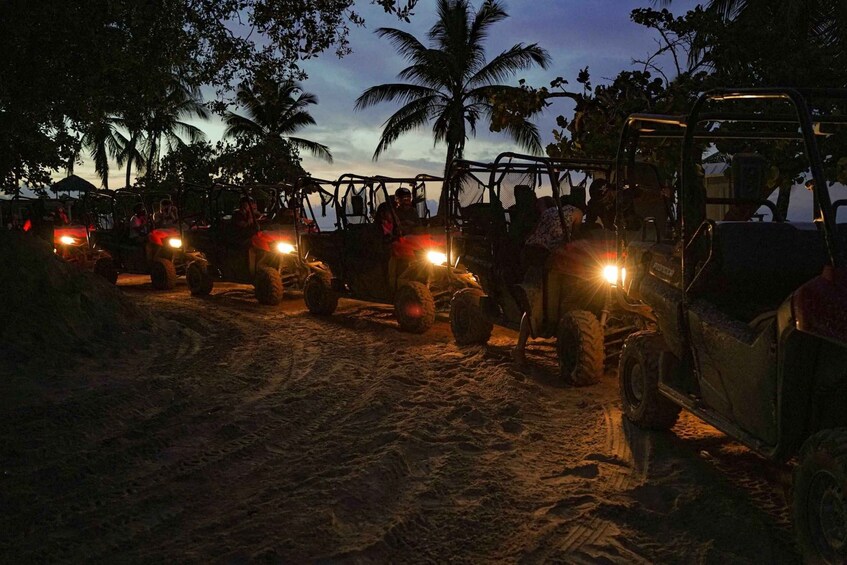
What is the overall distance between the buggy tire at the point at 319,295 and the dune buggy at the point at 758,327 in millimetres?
6640

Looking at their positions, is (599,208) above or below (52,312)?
above

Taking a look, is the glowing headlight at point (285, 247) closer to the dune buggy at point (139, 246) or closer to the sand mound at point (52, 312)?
the dune buggy at point (139, 246)

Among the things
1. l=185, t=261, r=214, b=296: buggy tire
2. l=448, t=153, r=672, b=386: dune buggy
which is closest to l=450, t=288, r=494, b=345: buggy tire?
l=448, t=153, r=672, b=386: dune buggy

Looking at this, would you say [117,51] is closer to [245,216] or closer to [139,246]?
[245,216]

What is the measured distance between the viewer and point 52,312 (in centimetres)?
877

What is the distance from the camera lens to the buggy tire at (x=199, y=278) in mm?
14828

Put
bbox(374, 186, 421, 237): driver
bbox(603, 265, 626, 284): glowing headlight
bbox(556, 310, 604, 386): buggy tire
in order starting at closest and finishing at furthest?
bbox(603, 265, 626, 284): glowing headlight
bbox(556, 310, 604, 386): buggy tire
bbox(374, 186, 421, 237): driver

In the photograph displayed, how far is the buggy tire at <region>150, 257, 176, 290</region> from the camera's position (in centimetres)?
1598

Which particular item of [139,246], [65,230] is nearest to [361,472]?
[139,246]

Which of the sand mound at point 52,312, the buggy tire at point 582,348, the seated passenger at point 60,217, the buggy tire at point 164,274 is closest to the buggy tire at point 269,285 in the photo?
the sand mound at point 52,312

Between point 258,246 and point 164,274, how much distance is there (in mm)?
3602

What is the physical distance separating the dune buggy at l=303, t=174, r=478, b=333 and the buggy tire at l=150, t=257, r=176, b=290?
4927mm

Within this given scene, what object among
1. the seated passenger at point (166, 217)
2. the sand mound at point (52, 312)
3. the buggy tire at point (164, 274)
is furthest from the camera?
the seated passenger at point (166, 217)

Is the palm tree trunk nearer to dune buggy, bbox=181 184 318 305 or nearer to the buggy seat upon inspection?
dune buggy, bbox=181 184 318 305
